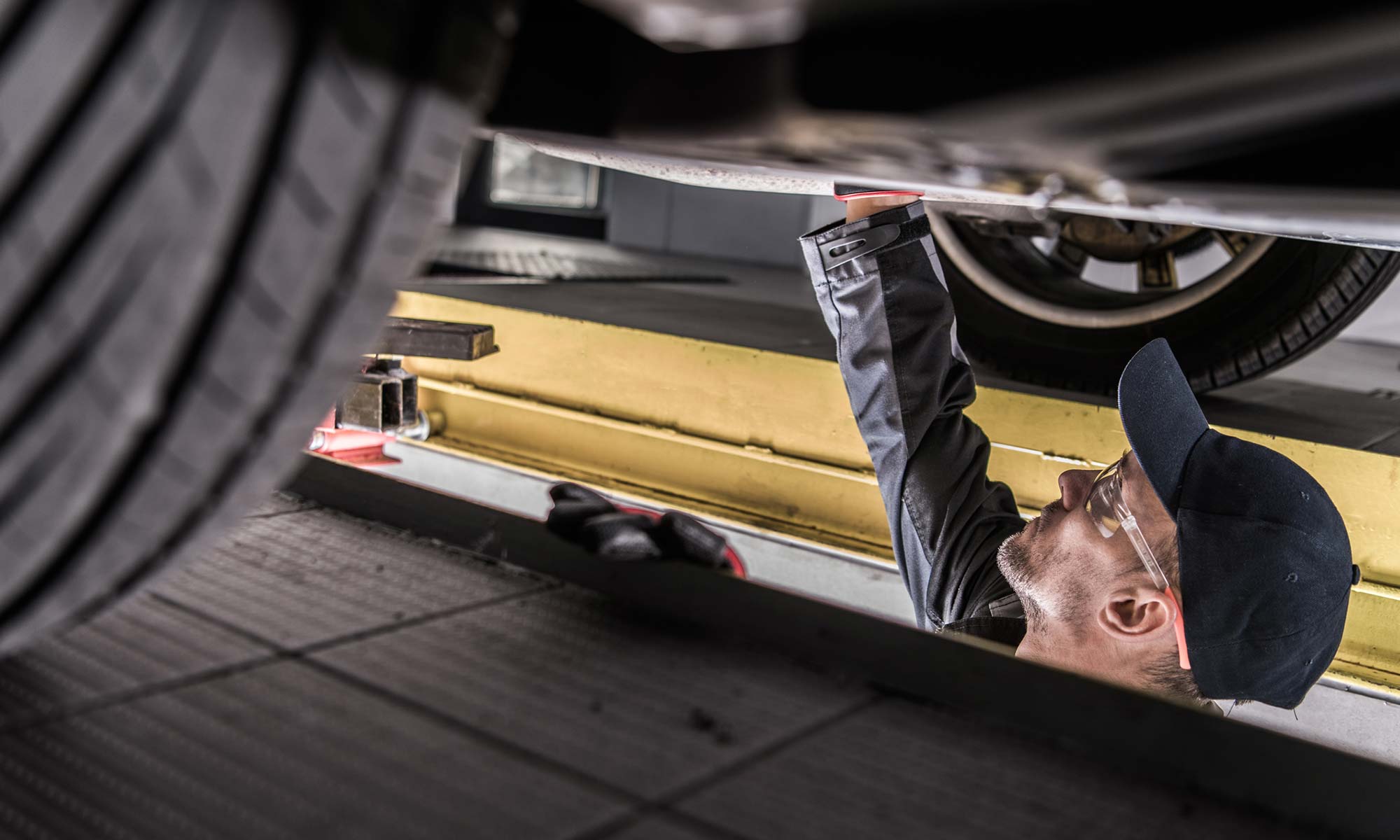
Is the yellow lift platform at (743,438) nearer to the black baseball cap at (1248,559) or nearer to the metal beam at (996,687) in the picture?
the black baseball cap at (1248,559)

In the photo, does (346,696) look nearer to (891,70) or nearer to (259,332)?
(259,332)

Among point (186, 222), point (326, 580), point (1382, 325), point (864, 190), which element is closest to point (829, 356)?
point (864, 190)

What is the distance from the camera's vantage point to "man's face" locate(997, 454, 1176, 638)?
151 cm

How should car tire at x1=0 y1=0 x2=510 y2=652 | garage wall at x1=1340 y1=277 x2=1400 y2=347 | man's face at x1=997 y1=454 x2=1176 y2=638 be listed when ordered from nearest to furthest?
car tire at x1=0 y1=0 x2=510 y2=652, man's face at x1=997 y1=454 x2=1176 y2=638, garage wall at x1=1340 y1=277 x2=1400 y2=347

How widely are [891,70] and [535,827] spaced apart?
49 cm

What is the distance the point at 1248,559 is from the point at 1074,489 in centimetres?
27

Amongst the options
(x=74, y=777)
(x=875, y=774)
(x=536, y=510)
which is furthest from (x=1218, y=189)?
(x=536, y=510)

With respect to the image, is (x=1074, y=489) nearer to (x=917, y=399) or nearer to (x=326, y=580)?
(x=917, y=399)

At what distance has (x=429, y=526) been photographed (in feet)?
4.26

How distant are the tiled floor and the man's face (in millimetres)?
654

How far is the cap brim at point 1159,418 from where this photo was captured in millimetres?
1448

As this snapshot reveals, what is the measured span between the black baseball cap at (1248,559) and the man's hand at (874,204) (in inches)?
17.1

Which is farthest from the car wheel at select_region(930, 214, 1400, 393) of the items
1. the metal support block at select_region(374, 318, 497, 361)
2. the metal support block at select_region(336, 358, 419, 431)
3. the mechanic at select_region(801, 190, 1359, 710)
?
the metal support block at select_region(336, 358, 419, 431)

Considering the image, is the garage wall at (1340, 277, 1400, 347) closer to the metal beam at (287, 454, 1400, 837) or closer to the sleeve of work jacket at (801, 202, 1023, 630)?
the sleeve of work jacket at (801, 202, 1023, 630)
